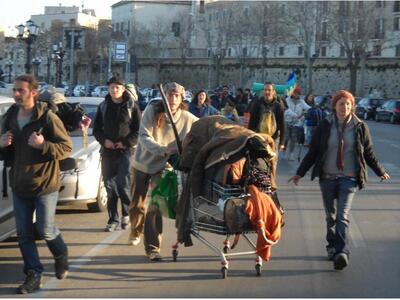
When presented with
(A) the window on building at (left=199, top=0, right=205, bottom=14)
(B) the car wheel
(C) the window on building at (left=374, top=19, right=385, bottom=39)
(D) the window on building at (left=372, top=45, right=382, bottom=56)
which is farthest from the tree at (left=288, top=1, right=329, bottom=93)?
(B) the car wheel

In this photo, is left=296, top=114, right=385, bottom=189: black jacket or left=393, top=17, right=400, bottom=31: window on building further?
left=393, top=17, right=400, bottom=31: window on building

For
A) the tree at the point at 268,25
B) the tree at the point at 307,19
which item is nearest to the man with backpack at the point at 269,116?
the tree at the point at 307,19

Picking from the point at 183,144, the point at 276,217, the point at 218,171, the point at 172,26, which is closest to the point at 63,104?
the point at 183,144

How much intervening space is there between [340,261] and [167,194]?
5.94 feet

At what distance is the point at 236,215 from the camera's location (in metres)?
6.16

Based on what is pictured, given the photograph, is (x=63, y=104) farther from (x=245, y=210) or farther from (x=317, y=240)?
(x=317, y=240)

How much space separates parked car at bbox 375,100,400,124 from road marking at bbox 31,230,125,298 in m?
40.1

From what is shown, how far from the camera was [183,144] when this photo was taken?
22.1ft

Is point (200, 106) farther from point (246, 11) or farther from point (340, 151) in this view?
point (246, 11)

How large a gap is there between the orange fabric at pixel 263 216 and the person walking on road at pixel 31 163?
1.66 m

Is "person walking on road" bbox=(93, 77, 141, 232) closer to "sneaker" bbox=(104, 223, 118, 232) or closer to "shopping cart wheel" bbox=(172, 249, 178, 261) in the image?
"sneaker" bbox=(104, 223, 118, 232)

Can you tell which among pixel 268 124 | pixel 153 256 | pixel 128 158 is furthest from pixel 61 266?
pixel 268 124

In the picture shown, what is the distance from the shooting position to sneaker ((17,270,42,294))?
600 centimetres

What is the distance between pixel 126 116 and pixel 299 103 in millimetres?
10015
